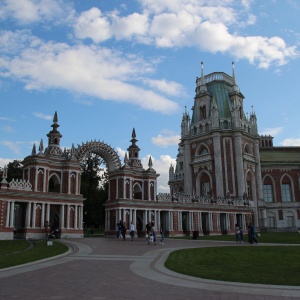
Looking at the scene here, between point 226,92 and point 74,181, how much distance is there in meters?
41.7

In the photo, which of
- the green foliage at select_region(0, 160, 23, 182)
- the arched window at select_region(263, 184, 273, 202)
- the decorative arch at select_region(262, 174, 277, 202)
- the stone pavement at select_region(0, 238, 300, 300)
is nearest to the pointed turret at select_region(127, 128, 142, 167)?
the green foliage at select_region(0, 160, 23, 182)

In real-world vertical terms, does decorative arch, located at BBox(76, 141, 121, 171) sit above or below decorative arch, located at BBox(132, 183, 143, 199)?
above

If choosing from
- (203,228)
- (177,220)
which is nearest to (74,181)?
(177,220)

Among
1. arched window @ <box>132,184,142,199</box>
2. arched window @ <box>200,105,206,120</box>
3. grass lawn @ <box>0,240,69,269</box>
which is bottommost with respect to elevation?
grass lawn @ <box>0,240,69,269</box>

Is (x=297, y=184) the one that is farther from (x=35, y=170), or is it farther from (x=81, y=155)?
(x=35, y=170)

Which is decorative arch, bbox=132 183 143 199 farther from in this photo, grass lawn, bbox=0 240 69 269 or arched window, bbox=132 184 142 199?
grass lawn, bbox=0 240 69 269

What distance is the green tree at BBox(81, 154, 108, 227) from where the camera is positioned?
6250 centimetres

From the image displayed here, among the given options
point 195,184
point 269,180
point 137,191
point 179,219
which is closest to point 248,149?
point 269,180

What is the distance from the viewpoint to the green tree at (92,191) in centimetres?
6250

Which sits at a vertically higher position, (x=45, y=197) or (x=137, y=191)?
(x=137, y=191)

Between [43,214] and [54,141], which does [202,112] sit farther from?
[43,214]

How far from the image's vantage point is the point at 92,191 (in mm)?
64125

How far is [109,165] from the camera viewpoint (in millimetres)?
49844

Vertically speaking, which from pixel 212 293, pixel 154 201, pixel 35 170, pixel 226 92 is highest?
pixel 226 92
